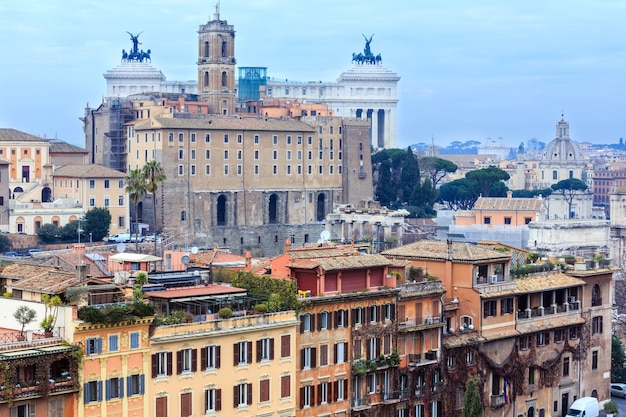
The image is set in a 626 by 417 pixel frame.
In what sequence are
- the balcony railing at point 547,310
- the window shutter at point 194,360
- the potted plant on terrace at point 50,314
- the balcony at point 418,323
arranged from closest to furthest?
the potted plant on terrace at point 50,314, the window shutter at point 194,360, the balcony at point 418,323, the balcony railing at point 547,310

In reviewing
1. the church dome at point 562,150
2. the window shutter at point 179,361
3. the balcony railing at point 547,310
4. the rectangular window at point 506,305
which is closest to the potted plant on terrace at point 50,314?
the window shutter at point 179,361

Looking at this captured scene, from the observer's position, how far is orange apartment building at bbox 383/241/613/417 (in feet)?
155

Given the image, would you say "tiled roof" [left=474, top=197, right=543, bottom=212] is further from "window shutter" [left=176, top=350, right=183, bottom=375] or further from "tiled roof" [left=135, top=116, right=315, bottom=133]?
"window shutter" [left=176, top=350, right=183, bottom=375]

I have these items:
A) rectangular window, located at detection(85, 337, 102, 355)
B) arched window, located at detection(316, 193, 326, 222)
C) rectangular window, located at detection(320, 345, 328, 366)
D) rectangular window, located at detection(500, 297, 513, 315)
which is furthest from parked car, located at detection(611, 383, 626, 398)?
arched window, located at detection(316, 193, 326, 222)

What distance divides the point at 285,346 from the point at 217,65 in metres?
75.5

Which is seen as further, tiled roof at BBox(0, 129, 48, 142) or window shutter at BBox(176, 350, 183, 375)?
tiled roof at BBox(0, 129, 48, 142)

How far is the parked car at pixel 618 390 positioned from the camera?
57.2m

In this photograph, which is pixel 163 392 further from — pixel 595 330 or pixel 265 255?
pixel 265 255

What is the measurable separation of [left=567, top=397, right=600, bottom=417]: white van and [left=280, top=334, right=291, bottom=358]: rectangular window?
48.4ft

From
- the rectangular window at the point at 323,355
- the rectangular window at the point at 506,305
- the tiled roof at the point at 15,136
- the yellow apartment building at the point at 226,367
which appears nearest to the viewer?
the yellow apartment building at the point at 226,367

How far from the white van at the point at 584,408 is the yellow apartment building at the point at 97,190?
50.5 m

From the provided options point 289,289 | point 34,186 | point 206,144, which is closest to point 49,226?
point 34,186

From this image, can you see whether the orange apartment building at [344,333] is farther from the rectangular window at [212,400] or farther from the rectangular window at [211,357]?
the rectangular window at [211,357]

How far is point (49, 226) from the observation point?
8825 centimetres
